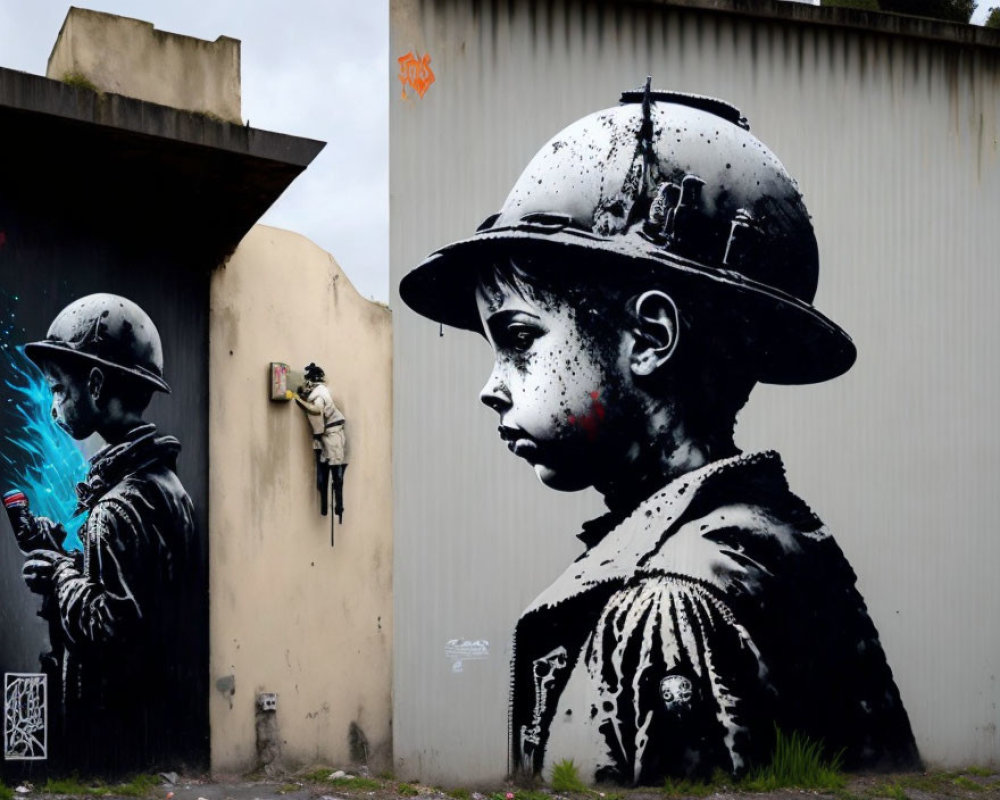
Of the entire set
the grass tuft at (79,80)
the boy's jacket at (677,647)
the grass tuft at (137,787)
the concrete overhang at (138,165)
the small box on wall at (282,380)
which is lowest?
the grass tuft at (137,787)

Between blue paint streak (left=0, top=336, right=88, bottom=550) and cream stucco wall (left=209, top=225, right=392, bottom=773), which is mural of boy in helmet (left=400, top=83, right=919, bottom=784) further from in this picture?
blue paint streak (left=0, top=336, right=88, bottom=550)

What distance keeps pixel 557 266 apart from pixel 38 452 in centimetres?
410

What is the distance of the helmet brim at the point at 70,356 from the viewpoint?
8953mm

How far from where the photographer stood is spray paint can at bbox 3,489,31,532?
873cm

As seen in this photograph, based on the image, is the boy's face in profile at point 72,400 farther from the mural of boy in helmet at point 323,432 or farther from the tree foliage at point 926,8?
the tree foliage at point 926,8

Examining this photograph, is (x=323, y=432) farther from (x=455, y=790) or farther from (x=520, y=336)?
(x=455, y=790)

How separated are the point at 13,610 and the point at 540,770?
421 centimetres

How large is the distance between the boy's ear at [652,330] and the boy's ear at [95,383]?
403 cm

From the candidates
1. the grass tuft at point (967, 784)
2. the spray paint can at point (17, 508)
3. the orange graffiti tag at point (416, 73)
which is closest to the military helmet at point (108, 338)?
the spray paint can at point (17, 508)

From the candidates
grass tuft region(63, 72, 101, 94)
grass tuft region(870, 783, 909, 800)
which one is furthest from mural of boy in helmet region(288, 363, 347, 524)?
grass tuft region(870, 783, 909, 800)

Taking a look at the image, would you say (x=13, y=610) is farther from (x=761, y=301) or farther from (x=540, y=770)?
(x=761, y=301)

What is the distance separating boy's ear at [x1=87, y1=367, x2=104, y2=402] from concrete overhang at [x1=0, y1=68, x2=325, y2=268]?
3.30ft

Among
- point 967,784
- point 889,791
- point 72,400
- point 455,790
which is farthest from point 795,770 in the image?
point 72,400

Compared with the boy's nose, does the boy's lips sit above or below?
below
